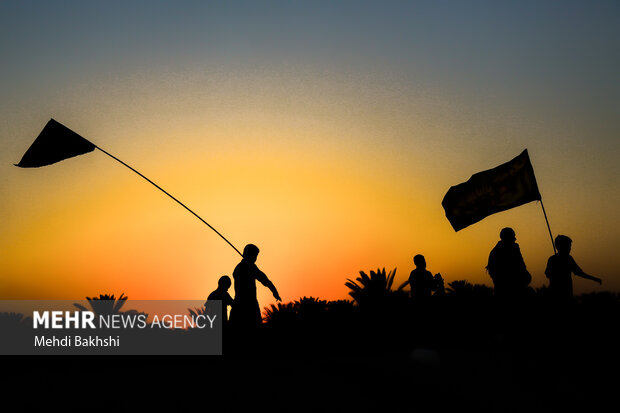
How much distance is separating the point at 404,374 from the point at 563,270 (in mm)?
5298

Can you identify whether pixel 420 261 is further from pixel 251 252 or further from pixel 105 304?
pixel 105 304

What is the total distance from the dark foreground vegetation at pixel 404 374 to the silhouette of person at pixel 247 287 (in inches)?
10.6

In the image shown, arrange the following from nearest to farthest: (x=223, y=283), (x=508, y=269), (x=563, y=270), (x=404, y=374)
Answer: (x=404, y=374) < (x=508, y=269) < (x=563, y=270) < (x=223, y=283)

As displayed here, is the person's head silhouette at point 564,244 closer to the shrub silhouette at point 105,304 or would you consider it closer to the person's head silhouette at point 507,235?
the person's head silhouette at point 507,235

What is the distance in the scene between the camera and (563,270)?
959 centimetres

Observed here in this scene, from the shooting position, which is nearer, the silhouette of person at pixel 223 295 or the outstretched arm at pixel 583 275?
the outstretched arm at pixel 583 275

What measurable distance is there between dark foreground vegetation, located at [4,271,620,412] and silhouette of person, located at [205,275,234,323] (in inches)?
46.5

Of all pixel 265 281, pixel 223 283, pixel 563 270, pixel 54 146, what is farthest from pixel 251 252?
pixel 563 270

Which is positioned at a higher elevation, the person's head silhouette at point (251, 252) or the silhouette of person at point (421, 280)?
the person's head silhouette at point (251, 252)

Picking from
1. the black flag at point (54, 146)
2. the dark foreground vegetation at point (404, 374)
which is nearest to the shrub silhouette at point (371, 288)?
the dark foreground vegetation at point (404, 374)

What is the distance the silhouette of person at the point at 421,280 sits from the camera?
10891 millimetres

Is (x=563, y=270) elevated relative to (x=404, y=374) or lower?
elevated

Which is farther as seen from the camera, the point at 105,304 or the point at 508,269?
the point at 105,304

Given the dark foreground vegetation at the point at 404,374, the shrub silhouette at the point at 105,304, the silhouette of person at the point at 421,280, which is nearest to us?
the dark foreground vegetation at the point at 404,374
